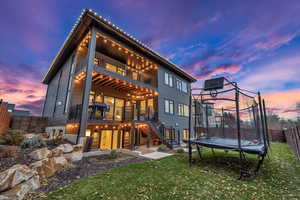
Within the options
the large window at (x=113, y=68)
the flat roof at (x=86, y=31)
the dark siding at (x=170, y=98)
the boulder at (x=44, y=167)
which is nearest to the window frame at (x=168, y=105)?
the dark siding at (x=170, y=98)

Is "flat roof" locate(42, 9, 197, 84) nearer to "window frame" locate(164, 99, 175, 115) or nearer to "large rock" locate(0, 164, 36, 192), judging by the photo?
"window frame" locate(164, 99, 175, 115)

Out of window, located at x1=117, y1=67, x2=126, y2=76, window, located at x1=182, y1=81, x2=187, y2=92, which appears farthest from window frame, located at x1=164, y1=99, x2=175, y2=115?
window, located at x1=117, y1=67, x2=126, y2=76

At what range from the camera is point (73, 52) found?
11.1 meters

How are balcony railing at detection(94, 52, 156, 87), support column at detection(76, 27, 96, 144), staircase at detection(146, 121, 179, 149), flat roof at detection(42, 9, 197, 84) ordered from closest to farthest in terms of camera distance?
support column at detection(76, 27, 96, 144), flat roof at detection(42, 9, 197, 84), staircase at detection(146, 121, 179, 149), balcony railing at detection(94, 52, 156, 87)

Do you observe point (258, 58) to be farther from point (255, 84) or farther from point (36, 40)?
point (36, 40)

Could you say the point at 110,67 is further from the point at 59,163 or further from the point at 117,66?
the point at 59,163

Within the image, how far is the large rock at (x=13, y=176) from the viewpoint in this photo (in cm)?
302

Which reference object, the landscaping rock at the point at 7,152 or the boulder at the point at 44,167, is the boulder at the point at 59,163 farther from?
the landscaping rock at the point at 7,152

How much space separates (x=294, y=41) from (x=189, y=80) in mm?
10060

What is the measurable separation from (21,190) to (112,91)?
8.89 m

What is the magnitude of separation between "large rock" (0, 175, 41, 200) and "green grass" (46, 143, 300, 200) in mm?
699

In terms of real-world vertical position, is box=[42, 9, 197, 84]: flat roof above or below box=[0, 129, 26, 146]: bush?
above

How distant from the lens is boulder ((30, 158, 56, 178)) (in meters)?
3.99

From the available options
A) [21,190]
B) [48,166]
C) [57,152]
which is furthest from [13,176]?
[57,152]
